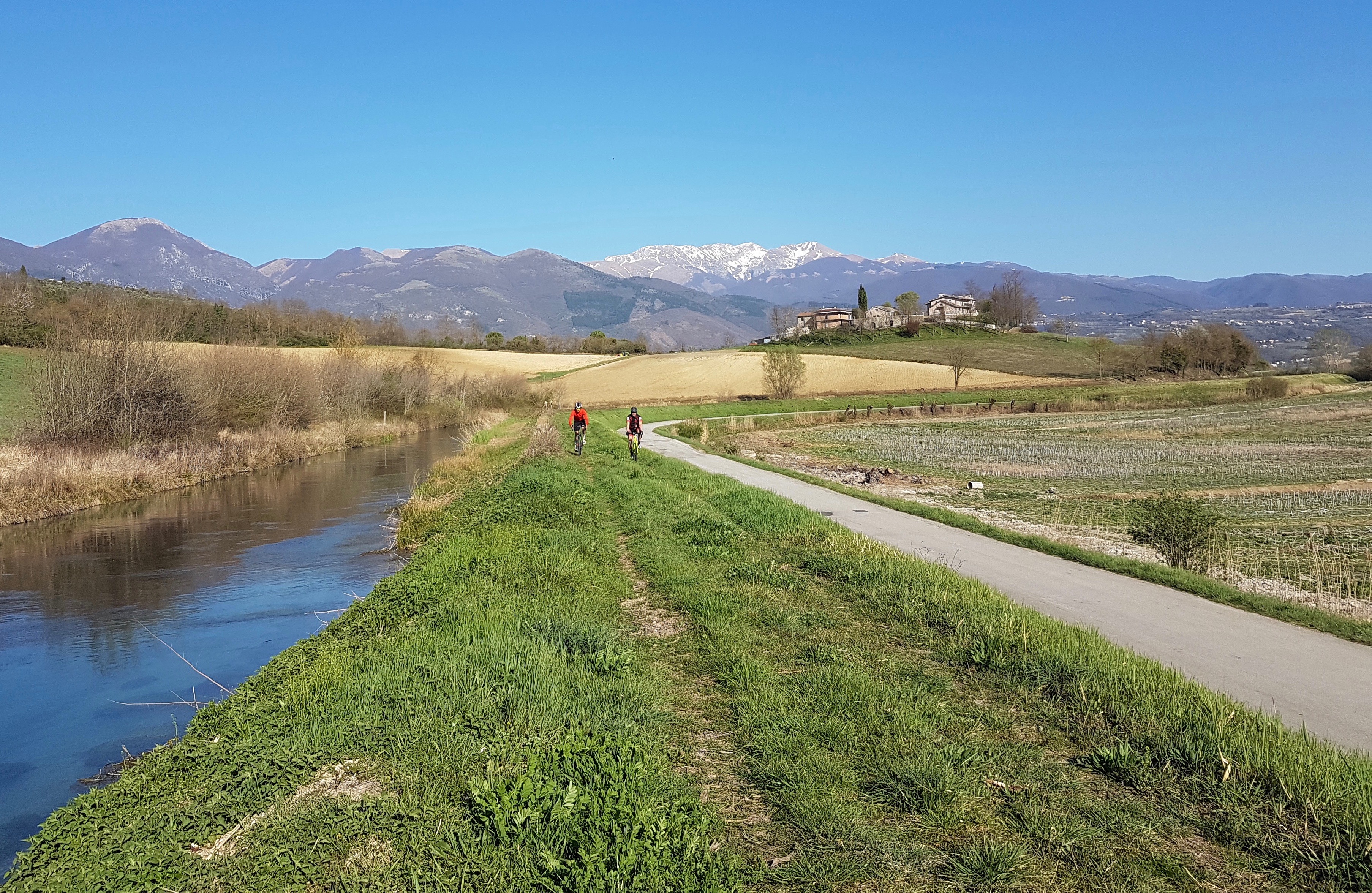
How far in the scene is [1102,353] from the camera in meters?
98.4

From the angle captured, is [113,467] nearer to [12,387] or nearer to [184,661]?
[12,387]

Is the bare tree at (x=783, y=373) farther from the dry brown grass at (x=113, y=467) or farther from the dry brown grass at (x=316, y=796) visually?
the dry brown grass at (x=316, y=796)

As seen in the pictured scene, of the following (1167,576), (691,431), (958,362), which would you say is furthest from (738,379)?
(1167,576)

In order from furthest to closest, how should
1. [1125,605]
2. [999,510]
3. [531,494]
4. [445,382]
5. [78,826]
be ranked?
[445,382]
[999,510]
[531,494]
[1125,605]
[78,826]

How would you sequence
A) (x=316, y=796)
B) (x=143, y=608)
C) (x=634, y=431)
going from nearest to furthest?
(x=316, y=796)
(x=143, y=608)
(x=634, y=431)

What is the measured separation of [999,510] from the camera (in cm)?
2098

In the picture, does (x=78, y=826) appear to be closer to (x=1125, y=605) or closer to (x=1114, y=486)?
(x=1125, y=605)

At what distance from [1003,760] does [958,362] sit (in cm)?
8387

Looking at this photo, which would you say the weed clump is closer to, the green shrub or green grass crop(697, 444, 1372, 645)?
green grass crop(697, 444, 1372, 645)

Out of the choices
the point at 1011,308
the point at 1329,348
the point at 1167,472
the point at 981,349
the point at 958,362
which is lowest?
the point at 1167,472

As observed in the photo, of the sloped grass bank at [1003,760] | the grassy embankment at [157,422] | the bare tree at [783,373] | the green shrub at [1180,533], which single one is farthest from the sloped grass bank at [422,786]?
the bare tree at [783,373]

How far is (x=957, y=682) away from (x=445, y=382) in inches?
2832

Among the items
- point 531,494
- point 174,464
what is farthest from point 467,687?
point 174,464

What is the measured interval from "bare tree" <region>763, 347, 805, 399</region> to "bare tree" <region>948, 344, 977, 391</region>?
16.4 meters
